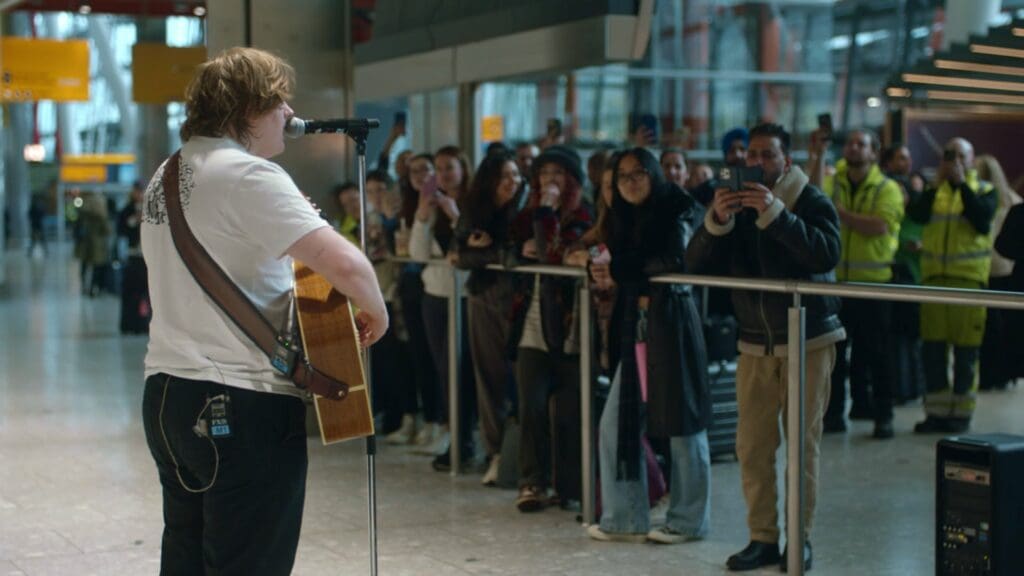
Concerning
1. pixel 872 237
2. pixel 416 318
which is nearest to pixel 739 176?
pixel 416 318

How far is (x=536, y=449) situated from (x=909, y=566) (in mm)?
1944

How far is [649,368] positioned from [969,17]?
13427 mm

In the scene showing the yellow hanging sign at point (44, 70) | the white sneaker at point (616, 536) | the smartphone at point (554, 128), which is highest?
the yellow hanging sign at point (44, 70)

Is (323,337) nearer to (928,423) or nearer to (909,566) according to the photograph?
(909,566)

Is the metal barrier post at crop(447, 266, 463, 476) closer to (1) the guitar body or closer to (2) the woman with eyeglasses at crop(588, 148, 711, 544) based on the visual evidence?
(2) the woman with eyeglasses at crop(588, 148, 711, 544)

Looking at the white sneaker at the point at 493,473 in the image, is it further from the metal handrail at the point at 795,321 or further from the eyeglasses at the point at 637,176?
the eyeglasses at the point at 637,176

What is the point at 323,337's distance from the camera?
3658 millimetres

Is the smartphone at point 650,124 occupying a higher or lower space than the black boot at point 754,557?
higher

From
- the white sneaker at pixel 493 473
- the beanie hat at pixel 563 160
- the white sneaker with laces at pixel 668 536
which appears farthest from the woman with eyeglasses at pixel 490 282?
the white sneaker with laces at pixel 668 536

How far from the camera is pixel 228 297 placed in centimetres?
349

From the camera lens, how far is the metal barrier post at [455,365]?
25.6 ft

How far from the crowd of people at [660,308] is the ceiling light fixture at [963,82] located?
18.1ft

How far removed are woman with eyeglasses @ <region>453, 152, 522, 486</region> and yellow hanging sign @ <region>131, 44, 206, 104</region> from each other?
1345 centimetres

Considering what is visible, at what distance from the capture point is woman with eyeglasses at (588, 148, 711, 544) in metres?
6.20
